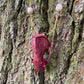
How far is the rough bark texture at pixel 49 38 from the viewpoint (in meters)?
0.69

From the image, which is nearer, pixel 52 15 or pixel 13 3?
pixel 52 15

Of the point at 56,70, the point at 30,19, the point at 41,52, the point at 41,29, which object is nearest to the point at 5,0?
the point at 30,19

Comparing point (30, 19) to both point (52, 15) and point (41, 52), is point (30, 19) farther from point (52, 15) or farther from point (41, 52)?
point (41, 52)

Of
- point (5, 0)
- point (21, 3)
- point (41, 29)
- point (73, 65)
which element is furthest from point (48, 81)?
point (5, 0)

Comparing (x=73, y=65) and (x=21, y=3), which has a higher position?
(x=21, y=3)

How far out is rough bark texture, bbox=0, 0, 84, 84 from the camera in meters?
0.69

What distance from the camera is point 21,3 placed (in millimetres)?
877

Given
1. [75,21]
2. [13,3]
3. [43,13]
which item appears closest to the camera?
[75,21]

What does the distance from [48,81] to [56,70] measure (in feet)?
0.29

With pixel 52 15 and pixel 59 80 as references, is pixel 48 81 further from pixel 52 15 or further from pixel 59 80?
pixel 52 15

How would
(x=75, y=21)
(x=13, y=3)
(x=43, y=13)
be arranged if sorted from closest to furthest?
(x=75, y=21) → (x=43, y=13) → (x=13, y=3)

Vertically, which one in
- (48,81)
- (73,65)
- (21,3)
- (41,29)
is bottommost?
(48,81)

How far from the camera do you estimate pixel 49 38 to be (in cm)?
76

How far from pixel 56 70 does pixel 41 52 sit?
0.48 ft
